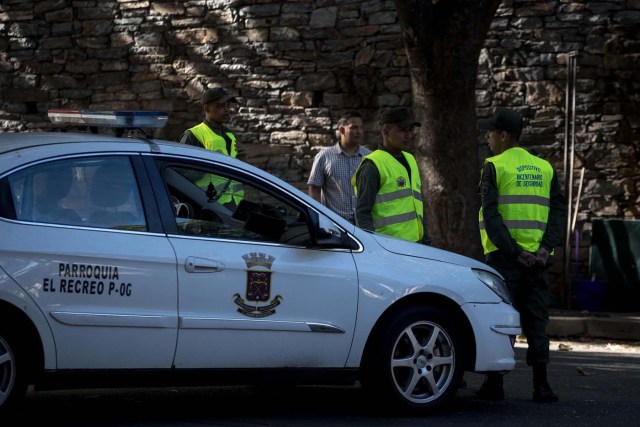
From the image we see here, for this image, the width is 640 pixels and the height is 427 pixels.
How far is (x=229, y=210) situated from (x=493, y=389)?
215cm

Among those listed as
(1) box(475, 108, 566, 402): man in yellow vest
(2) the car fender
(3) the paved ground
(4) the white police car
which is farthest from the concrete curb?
(2) the car fender

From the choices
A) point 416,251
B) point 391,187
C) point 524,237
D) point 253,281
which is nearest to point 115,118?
point 253,281

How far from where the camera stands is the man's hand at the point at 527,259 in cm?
785

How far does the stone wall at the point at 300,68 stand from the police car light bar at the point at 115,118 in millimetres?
8328

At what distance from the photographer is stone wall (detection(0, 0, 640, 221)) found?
581 inches

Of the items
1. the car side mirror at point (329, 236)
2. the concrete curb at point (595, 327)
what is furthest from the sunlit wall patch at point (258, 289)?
the concrete curb at point (595, 327)

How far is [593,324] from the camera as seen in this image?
1283cm

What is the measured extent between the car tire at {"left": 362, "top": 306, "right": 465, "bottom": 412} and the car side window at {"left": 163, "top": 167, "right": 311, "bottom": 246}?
2.39 feet

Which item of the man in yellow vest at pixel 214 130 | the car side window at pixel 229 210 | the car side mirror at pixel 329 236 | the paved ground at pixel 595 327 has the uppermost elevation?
the man in yellow vest at pixel 214 130

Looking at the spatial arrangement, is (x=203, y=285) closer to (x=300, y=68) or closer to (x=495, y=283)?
(x=495, y=283)

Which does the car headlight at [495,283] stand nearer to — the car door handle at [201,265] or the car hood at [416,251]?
the car hood at [416,251]

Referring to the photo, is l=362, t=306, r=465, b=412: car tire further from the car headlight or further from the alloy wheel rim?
the car headlight

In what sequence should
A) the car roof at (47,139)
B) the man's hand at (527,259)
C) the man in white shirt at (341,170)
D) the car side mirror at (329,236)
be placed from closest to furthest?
1. the car roof at (47,139)
2. the car side mirror at (329,236)
3. the man's hand at (527,259)
4. the man in white shirt at (341,170)

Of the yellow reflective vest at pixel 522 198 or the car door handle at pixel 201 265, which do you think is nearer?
the car door handle at pixel 201 265
